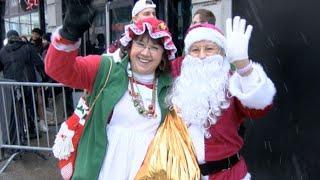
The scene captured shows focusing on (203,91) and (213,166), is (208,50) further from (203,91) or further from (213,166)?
(213,166)

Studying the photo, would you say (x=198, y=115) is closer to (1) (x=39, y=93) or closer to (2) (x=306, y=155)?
(2) (x=306, y=155)

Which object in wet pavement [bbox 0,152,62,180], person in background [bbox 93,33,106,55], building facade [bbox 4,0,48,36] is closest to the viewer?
wet pavement [bbox 0,152,62,180]

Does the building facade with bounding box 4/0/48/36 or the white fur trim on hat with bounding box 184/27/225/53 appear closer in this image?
the white fur trim on hat with bounding box 184/27/225/53

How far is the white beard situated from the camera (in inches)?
110

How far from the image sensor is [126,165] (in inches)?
111

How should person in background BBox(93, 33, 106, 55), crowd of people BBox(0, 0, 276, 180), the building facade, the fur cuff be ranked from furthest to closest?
the building facade, person in background BBox(93, 33, 106, 55), the fur cuff, crowd of people BBox(0, 0, 276, 180)

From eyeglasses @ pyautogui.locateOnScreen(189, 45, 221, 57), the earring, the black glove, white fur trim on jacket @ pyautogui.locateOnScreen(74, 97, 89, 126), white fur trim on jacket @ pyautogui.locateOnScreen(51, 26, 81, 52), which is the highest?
the black glove

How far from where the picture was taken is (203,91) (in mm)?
2852

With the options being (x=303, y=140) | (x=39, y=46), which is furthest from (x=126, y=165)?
(x=39, y=46)

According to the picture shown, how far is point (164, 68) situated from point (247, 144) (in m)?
2.29

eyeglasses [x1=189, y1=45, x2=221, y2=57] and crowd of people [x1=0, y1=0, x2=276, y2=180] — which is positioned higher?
eyeglasses [x1=189, y1=45, x2=221, y2=57]

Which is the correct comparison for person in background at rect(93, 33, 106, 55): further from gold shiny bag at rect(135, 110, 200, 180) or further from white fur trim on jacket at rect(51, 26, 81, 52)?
white fur trim on jacket at rect(51, 26, 81, 52)

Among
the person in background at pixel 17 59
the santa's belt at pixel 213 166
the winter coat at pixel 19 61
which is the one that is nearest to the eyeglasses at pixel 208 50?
the santa's belt at pixel 213 166

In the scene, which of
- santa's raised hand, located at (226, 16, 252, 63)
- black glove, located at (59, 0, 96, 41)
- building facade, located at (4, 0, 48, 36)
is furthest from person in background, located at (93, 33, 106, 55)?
black glove, located at (59, 0, 96, 41)
